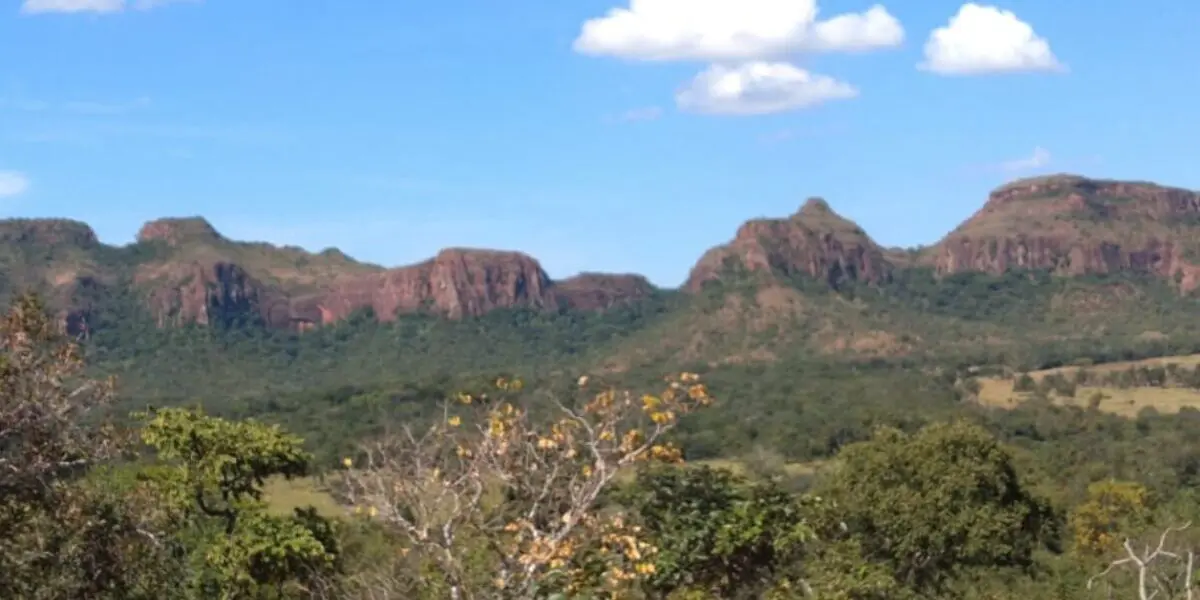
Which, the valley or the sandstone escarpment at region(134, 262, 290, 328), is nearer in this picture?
the valley

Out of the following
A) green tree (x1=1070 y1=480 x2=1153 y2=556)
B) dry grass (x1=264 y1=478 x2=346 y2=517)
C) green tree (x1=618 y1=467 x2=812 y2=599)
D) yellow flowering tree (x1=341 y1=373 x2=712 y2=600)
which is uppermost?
yellow flowering tree (x1=341 y1=373 x2=712 y2=600)

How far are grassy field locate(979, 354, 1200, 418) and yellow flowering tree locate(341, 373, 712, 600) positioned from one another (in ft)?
312

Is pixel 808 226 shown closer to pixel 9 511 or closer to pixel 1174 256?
pixel 1174 256

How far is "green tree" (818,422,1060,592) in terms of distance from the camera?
30391mm

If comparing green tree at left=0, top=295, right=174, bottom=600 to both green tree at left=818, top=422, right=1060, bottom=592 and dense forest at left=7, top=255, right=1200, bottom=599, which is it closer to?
dense forest at left=7, top=255, right=1200, bottom=599

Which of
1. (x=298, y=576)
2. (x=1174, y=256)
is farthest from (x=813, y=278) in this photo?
(x=298, y=576)

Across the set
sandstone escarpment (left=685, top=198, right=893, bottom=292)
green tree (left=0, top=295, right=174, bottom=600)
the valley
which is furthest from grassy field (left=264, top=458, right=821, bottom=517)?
sandstone escarpment (left=685, top=198, right=893, bottom=292)

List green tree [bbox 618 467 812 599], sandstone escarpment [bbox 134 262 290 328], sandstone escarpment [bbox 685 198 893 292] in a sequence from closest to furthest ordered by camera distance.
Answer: green tree [bbox 618 467 812 599]
sandstone escarpment [bbox 685 198 893 292]
sandstone escarpment [bbox 134 262 290 328]

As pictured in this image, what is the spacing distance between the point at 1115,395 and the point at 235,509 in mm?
107107

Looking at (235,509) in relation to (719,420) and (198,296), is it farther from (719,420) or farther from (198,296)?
(198,296)

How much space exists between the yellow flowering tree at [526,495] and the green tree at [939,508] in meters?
19.1

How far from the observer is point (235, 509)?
22656 millimetres

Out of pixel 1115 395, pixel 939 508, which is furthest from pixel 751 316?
pixel 939 508

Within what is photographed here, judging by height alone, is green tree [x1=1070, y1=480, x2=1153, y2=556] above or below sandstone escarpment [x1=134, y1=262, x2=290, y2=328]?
below
